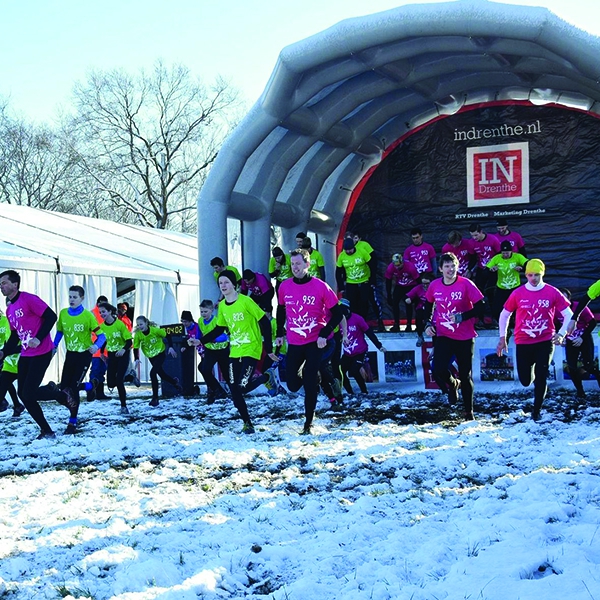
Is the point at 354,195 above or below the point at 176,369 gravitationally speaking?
above

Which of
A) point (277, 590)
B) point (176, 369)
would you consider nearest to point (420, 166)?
point (176, 369)

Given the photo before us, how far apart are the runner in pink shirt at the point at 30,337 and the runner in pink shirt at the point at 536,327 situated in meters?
4.81

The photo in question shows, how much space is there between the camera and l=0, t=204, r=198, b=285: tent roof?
57.5 ft

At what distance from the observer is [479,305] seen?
9664 mm

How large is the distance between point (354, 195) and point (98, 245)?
6.61m

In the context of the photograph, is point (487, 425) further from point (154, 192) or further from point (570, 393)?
point (154, 192)

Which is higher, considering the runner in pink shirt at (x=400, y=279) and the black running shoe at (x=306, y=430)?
the runner in pink shirt at (x=400, y=279)

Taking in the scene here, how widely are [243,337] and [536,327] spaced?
3108 millimetres

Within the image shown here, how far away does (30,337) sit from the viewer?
30.6 ft

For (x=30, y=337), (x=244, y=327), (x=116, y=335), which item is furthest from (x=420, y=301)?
(x=30, y=337)

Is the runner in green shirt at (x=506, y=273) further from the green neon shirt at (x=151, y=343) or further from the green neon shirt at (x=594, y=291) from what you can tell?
the green neon shirt at (x=151, y=343)

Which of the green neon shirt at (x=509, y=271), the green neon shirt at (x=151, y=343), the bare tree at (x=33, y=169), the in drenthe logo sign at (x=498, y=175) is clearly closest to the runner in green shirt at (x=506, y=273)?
the green neon shirt at (x=509, y=271)

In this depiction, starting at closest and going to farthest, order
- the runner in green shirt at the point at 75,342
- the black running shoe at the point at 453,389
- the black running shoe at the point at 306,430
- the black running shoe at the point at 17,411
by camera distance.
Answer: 1. the black running shoe at the point at 306,430
2. the black running shoe at the point at 453,389
3. the runner in green shirt at the point at 75,342
4. the black running shoe at the point at 17,411

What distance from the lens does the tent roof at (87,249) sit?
17.5 m
